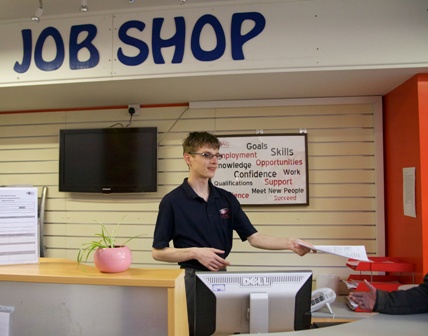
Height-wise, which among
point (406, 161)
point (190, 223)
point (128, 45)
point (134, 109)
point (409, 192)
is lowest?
point (190, 223)

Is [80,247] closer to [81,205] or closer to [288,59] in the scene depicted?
[81,205]

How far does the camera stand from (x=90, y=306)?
4.76 feet

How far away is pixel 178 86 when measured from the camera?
290cm

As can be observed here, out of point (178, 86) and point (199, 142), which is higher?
point (178, 86)

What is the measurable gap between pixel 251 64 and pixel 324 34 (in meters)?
0.54

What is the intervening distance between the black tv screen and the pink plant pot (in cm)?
188

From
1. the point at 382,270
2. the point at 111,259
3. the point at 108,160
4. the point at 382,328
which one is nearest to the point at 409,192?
the point at 382,270

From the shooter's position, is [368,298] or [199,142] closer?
[368,298]

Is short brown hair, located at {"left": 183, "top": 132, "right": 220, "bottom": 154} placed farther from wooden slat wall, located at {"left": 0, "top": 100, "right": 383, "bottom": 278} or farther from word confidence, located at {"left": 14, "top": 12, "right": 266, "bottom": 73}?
wooden slat wall, located at {"left": 0, "top": 100, "right": 383, "bottom": 278}

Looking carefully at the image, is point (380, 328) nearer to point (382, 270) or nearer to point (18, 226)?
point (382, 270)

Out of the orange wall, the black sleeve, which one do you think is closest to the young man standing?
the black sleeve

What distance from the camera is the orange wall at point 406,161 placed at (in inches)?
99.0

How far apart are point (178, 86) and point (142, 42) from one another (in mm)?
436

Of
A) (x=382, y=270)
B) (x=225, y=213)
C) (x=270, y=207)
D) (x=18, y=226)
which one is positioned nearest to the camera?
(x=18, y=226)
